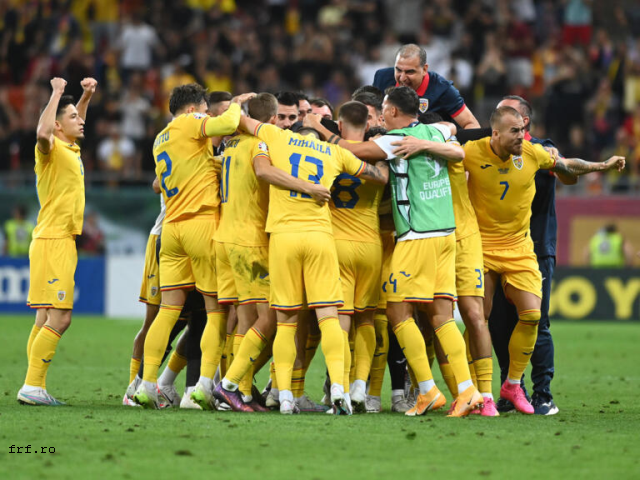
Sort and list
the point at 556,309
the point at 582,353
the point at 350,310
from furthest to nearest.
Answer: the point at 556,309 < the point at 582,353 < the point at 350,310

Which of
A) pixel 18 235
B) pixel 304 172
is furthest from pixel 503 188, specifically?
pixel 18 235

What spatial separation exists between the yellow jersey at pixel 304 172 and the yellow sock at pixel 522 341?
1.90m

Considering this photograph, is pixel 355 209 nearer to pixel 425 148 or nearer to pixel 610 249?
pixel 425 148

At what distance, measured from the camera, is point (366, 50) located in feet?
77.8

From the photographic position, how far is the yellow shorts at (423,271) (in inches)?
320

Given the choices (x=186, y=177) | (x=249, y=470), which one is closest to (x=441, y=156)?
(x=186, y=177)

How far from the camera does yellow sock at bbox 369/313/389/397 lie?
883 cm

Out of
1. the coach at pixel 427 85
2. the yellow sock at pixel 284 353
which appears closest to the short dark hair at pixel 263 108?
the coach at pixel 427 85

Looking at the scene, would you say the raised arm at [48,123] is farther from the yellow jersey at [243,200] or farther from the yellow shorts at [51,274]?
the yellow jersey at [243,200]

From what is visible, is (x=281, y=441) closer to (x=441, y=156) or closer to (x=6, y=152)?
(x=441, y=156)

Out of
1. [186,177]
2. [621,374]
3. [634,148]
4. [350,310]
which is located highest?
[634,148]

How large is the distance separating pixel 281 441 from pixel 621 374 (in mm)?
6745

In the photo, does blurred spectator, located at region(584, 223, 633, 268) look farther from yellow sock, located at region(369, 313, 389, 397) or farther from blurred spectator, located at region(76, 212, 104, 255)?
yellow sock, located at region(369, 313, 389, 397)

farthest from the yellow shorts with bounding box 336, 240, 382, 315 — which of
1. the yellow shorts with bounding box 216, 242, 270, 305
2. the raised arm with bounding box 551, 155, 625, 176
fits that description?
the raised arm with bounding box 551, 155, 625, 176
